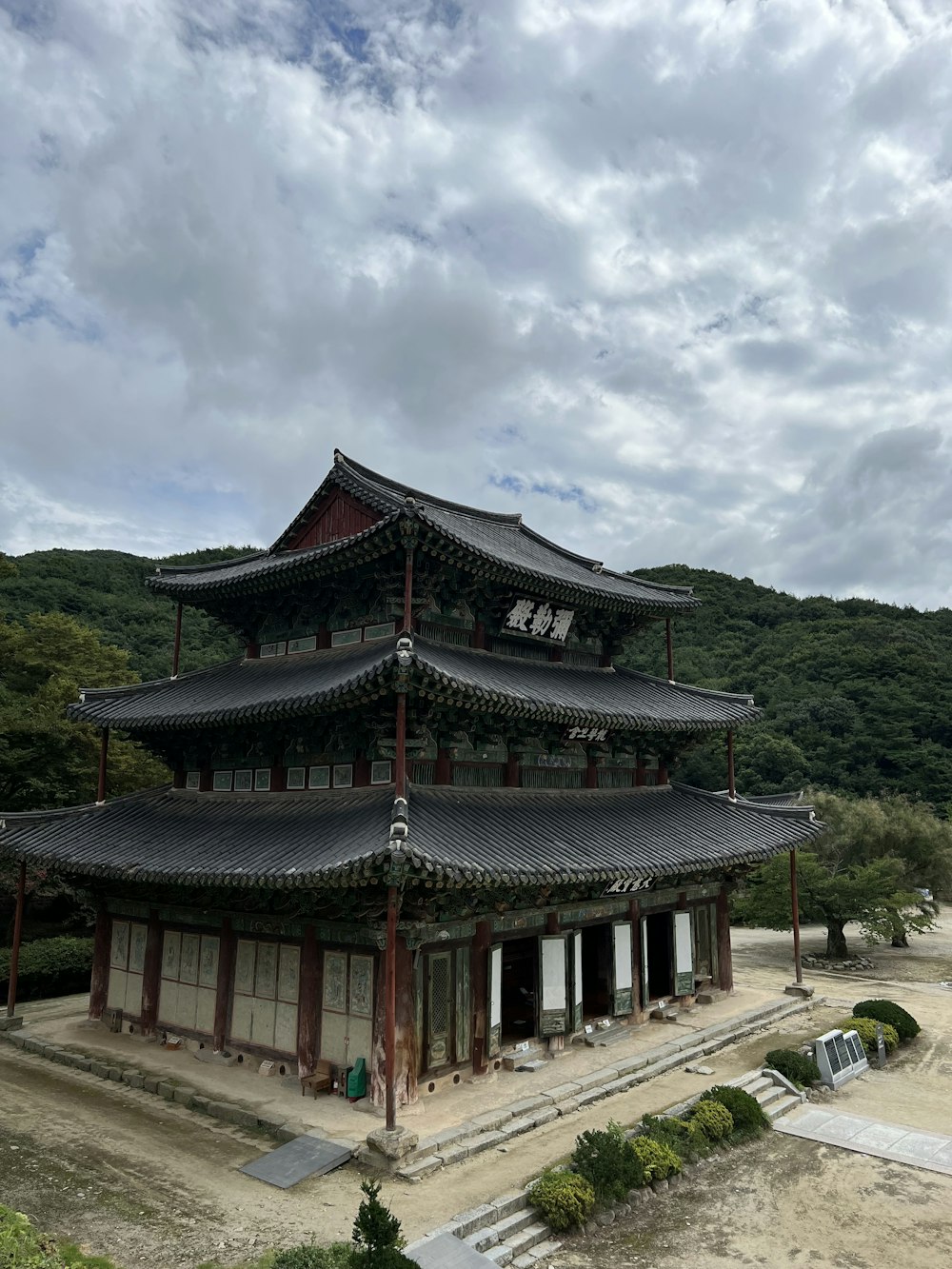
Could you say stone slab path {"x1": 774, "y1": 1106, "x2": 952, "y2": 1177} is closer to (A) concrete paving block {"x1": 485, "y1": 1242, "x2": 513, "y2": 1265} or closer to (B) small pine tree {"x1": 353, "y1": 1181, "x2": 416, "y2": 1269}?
(A) concrete paving block {"x1": 485, "y1": 1242, "x2": 513, "y2": 1265}

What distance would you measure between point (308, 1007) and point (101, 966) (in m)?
8.58

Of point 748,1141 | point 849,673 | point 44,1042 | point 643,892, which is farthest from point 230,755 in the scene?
point 849,673

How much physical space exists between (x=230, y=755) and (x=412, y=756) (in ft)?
21.1

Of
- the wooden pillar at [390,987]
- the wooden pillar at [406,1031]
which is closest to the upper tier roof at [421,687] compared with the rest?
the wooden pillar at [390,987]

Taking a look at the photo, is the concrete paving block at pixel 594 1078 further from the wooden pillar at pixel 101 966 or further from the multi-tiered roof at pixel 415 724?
the wooden pillar at pixel 101 966

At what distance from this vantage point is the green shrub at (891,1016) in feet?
74.2

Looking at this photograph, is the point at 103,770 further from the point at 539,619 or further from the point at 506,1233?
the point at 506,1233

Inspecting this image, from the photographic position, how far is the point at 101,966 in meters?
22.8

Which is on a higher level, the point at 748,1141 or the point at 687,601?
the point at 687,601

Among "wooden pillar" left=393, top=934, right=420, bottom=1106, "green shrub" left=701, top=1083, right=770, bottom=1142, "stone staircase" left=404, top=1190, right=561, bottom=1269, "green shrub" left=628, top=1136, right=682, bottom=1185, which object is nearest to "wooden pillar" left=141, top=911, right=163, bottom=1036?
"wooden pillar" left=393, top=934, right=420, bottom=1106

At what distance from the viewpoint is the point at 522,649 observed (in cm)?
2391

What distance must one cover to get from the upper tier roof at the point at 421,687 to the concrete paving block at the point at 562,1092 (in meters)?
7.89

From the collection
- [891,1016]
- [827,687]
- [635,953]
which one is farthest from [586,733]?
[827,687]

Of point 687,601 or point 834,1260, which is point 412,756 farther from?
point 687,601
